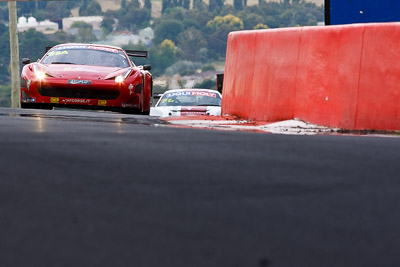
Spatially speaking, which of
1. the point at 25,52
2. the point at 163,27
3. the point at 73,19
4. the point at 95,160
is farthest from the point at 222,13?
the point at 95,160

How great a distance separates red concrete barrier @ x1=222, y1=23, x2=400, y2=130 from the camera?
10820mm

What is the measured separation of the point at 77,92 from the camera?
1566 centimetres

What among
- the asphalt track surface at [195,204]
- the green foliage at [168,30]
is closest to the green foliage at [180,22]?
the green foliage at [168,30]

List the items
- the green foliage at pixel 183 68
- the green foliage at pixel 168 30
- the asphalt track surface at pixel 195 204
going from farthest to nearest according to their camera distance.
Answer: the green foliage at pixel 168 30 < the green foliage at pixel 183 68 < the asphalt track surface at pixel 195 204

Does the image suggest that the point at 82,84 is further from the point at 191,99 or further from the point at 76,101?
the point at 191,99

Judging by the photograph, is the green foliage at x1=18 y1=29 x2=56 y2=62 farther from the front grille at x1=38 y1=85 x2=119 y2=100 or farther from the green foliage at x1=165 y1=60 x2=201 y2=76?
the front grille at x1=38 y1=85 x2=119 y2=100

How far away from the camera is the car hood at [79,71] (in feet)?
51.3

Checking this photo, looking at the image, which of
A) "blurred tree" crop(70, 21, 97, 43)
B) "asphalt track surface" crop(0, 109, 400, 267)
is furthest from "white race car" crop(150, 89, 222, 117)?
"blurred tree" crop(70, 21, 97, 43)

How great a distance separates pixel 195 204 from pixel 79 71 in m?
11.3

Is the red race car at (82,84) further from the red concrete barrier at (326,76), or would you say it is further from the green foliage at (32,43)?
the green foliage at (32,43)

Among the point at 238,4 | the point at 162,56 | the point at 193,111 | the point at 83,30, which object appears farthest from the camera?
the point at 238,4

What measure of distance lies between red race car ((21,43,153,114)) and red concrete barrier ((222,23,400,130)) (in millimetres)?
2807

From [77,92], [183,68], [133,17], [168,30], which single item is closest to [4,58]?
[183,68]

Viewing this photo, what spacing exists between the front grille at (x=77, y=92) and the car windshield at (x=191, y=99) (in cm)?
237
